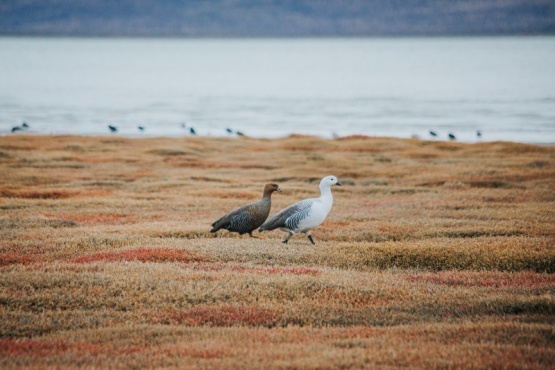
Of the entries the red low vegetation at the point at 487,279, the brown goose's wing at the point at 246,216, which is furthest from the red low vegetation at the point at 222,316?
the brown goose's wing at the point at 246,216

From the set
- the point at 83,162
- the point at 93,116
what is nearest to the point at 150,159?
the point at 83,162

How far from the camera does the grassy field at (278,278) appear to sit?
10227mm

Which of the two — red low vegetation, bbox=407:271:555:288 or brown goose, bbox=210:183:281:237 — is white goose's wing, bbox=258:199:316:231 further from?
red low vegetation, bbox=407:271:555:288

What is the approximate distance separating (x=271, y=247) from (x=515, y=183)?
738 inches

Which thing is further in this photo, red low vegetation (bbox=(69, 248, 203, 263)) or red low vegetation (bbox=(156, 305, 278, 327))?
red low vegetation (bbox=(69, 248, 203, 263))

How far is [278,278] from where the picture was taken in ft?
47.3

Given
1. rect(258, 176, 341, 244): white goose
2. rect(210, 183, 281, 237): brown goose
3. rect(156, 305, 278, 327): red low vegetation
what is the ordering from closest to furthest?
rect(156, 305, 278, 327): red low vegetation
rect(258, 176, 341, 244): white goose
rect(210, 183, 281, 237): brown goose

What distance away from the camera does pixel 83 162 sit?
43.2m

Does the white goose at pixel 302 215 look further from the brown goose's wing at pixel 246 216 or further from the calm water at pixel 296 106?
the calm water at pixel 296 106

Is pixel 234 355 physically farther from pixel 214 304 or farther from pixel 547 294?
pixel 547 294

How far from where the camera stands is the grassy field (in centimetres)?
1023

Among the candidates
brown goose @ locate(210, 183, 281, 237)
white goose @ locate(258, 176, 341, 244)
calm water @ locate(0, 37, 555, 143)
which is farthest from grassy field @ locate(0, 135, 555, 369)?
calm water @ locate(0, 37, 555, 143)

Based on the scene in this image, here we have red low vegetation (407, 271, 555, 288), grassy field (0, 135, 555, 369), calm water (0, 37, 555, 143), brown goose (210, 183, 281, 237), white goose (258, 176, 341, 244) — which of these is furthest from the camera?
calm water (0, 37, 555, 143)

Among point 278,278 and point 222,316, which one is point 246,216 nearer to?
point 278,278
